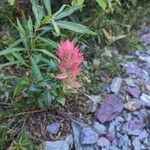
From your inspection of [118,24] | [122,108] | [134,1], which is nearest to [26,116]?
[122,108]

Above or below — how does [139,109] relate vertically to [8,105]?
below

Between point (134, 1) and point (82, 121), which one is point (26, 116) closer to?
point (82, 121)

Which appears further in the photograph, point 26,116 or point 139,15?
point 139,15

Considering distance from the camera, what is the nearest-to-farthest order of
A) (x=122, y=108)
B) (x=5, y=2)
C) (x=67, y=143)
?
(x=67, y=143), (x=122, y=108), (x=5, y=2)

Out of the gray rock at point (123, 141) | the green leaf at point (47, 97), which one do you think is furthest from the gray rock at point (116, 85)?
the green leaf at point (47, 97)

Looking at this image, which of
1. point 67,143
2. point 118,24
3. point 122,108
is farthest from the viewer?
point 118,24

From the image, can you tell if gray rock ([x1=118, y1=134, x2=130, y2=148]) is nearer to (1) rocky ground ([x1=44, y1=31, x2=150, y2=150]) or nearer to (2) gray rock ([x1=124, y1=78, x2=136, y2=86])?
(1) rocky ground ([x1=44, y1=31, x2=150, y2=150])
